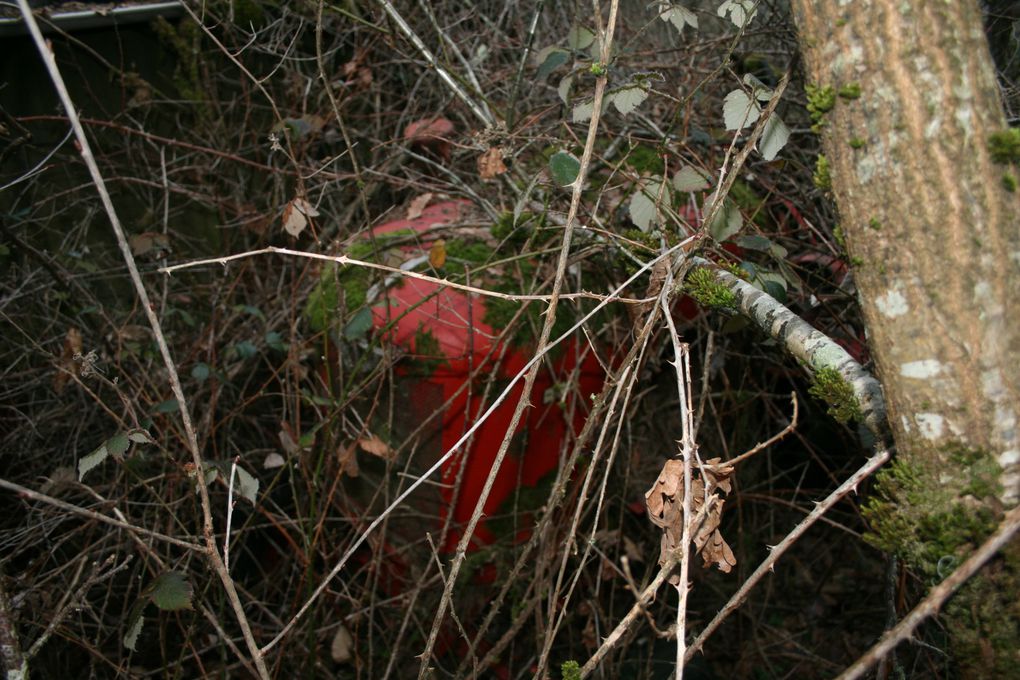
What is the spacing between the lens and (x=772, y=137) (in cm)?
167

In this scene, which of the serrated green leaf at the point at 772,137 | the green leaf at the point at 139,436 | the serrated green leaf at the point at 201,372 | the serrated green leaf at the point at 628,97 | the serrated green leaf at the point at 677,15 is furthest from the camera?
the serrated green leaf at the point at 201,372

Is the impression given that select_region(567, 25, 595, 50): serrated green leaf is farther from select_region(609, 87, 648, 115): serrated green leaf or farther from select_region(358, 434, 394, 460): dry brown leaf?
select_region(358, 434, 394, 460): dry brown leaf

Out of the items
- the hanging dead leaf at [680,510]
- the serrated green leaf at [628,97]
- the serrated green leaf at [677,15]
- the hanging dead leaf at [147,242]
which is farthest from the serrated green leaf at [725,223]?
the hanging dead leaf at [147,242]

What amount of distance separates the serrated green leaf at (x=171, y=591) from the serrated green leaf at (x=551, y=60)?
168cm

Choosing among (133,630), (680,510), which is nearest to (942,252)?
(680,510)

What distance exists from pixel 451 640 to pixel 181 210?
7.72 feet

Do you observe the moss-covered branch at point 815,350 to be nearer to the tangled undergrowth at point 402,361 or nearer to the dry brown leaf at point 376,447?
the tangled undergrowth at point 402,361

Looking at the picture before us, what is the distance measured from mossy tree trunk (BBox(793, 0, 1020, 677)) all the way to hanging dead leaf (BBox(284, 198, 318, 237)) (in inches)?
61.5

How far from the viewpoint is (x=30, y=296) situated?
288 centimetres

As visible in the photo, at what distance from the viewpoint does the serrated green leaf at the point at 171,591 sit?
5.44ft

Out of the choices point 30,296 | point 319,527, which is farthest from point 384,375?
point 30,296

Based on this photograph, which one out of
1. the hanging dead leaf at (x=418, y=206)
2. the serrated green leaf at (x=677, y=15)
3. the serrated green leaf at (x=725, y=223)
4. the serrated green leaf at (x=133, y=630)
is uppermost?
the serrated green leaf at (x=677, y=15)

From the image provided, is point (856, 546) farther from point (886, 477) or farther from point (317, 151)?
point (317, 151)

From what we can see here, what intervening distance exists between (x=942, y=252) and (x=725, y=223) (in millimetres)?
767
